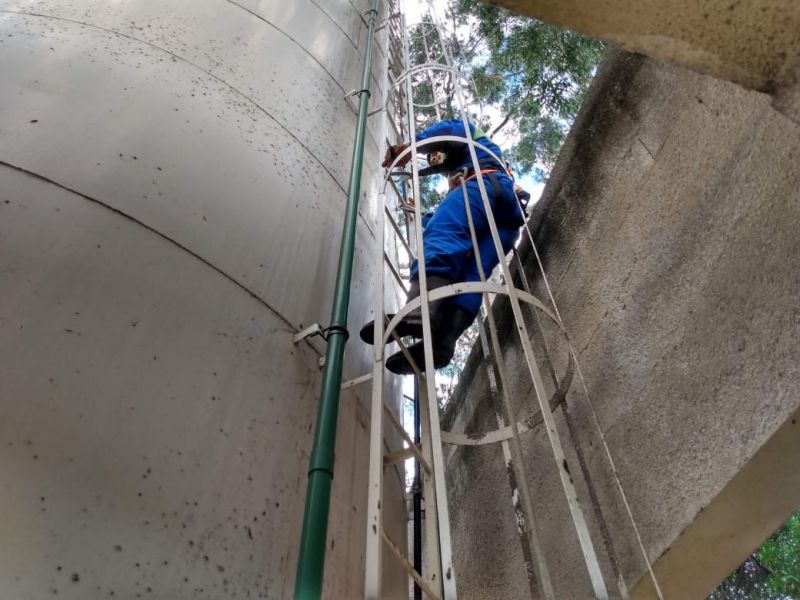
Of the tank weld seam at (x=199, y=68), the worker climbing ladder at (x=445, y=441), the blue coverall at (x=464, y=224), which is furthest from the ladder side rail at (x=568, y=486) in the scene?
the tank weld seam at (x=199, y=68)

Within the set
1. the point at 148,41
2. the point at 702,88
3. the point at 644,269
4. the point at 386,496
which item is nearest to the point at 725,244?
the point at 644,269

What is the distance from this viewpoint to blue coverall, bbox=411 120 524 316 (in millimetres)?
3357

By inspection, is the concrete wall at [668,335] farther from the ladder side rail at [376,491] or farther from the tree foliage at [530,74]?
the tree foliage at [530,74]

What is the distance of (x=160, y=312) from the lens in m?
2.29

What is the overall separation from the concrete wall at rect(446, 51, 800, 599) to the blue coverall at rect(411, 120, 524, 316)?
0.34m

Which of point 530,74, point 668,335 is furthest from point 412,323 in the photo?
point 530,74

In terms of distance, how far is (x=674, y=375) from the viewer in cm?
243

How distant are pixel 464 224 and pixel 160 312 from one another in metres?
1.82

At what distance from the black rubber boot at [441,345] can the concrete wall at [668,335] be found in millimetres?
456

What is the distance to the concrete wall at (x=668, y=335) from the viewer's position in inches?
81.8

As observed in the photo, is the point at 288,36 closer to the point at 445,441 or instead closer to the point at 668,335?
the point at 445,441

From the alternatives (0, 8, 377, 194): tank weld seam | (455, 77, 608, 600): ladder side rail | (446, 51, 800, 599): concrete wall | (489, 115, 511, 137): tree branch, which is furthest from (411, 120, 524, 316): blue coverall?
(489, 115, 511, 137): tree branch

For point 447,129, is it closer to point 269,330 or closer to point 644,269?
point 644,269

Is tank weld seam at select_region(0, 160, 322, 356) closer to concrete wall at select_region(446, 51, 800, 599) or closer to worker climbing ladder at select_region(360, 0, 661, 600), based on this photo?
worker climbing ladder at select_region(360, 0, 661, 600)
